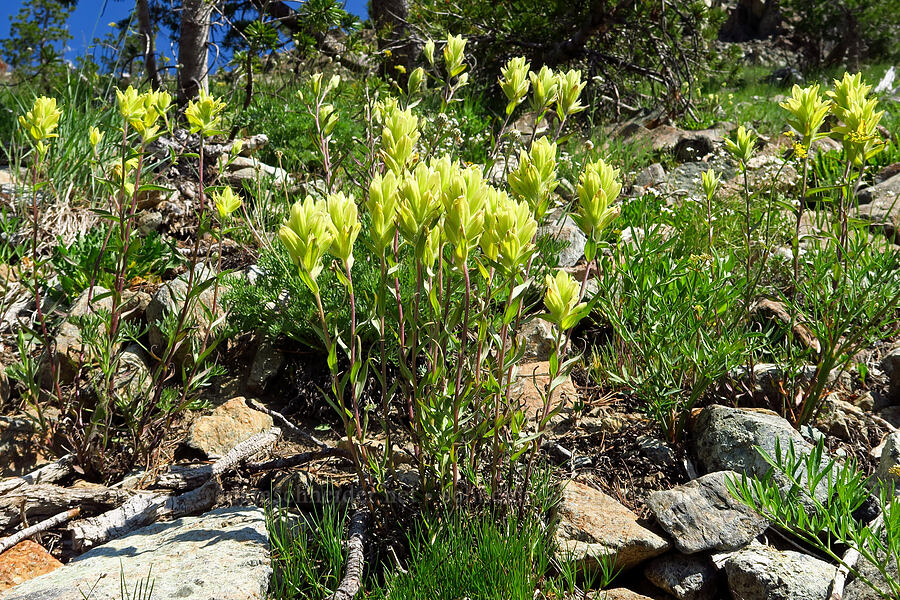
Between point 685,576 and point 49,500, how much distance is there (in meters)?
2.05

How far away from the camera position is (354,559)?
1789mm

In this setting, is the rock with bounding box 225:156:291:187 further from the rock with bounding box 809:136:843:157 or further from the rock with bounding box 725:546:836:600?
the rock with bounding box 809:136:843:157


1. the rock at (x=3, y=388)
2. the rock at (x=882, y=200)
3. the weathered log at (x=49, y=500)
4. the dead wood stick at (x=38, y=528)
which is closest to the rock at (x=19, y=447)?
the rock at (x=3, y=388)

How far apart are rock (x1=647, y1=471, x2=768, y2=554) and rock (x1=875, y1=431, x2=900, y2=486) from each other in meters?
0.43

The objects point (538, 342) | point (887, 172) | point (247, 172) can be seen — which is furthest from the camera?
point (887, 172)

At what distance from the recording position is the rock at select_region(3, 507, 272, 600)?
5.48 ft

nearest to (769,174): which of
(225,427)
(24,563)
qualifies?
(225,427)

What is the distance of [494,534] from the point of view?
171 centimetres

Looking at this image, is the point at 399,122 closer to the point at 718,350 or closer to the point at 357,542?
the point at 357,542

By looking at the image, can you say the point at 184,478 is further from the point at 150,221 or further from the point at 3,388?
the point at 150,221

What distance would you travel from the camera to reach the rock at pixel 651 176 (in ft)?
18.9

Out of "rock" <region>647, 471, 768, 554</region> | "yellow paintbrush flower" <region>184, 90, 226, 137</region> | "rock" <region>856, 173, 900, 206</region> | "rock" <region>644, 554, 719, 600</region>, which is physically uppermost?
"yellow paintbrush flower" <region>184, 90, 226, 137</region>

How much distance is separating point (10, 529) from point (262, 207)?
2.44 meters

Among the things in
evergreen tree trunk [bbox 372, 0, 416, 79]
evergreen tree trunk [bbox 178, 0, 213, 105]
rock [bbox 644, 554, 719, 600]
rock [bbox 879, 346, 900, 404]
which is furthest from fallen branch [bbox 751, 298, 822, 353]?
evergreen tree trunk [bbox 372, 0, 416, 79]
